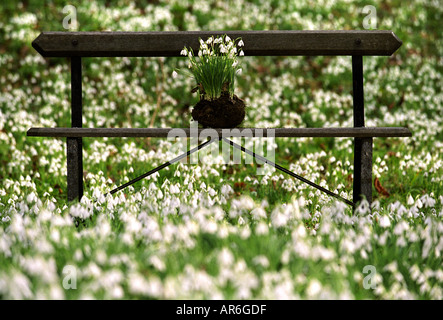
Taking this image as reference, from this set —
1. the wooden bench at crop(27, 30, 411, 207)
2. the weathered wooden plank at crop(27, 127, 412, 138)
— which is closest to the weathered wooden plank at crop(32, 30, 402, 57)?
the wooden bench at crop(27, 30, 411, 207)

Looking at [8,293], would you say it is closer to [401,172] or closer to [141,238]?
[141,238]

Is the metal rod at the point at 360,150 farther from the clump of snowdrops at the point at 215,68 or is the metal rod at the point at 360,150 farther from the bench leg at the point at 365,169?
the clump of snowdrops at the point at 215,68

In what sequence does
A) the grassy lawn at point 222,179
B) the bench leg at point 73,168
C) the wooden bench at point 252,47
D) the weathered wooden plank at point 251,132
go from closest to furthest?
the grassy lawn at point 222,179 < the weathered wooden plank at point 251,132 < the wooden bench at point 252,47 < the bench leg at point 73,168

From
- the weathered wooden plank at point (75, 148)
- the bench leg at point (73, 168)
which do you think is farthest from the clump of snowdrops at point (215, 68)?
the bench leg at point (73, 168)

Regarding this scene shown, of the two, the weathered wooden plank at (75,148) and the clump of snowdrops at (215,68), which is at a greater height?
the clump of snowdrops at (215,68)

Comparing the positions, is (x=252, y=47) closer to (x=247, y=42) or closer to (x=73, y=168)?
(x=247, y=42)

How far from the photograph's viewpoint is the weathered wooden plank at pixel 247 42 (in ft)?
15.4

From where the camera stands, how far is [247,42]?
4.72 metres

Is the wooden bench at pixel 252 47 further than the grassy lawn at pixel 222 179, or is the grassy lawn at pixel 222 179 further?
the wooden bench at pixel 252 47

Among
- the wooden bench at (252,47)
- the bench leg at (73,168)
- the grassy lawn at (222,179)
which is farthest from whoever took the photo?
the bench leg at (73,168)

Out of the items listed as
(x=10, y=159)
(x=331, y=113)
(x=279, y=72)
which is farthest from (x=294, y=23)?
(x=10, y=159)

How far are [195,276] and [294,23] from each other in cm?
896
